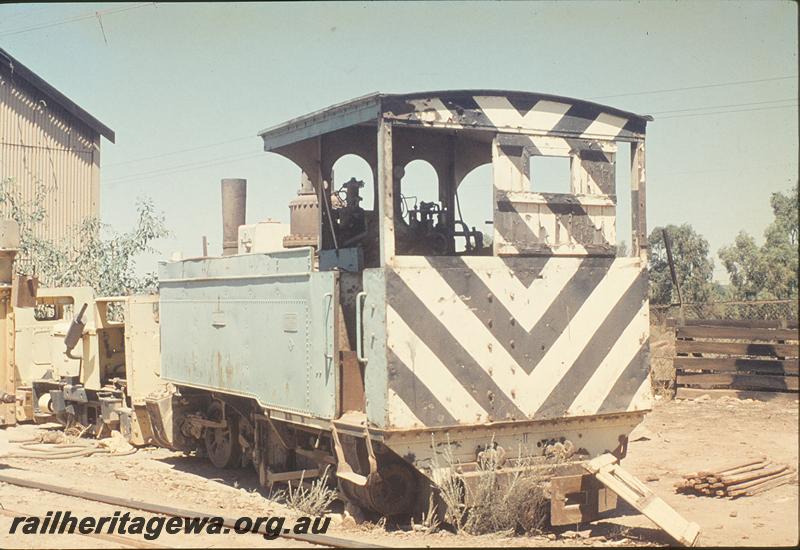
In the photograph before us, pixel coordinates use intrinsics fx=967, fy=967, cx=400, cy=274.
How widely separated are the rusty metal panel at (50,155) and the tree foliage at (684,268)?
1625 cm

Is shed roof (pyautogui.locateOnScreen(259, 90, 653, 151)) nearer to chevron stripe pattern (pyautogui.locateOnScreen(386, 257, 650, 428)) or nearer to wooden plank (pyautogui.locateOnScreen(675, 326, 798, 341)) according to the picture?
chevron stripe pattern (pyautogui.locateOnScreen(386, 257, 650, 428))

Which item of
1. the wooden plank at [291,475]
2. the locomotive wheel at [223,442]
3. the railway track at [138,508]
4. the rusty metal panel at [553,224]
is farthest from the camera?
the locomotive wheel at [223,442]

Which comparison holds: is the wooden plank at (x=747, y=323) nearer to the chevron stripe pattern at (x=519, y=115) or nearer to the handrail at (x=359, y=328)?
the chevron stripe pattern at (x=519, y=115)

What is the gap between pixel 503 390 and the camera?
7.95 meters

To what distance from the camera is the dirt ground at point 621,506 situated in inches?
303

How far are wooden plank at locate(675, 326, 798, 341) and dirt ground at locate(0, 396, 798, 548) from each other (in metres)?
0.99

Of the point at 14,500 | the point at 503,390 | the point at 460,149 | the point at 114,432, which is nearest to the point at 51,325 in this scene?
the point at 114,432

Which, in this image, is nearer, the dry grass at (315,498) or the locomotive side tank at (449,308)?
the locomotive side tank at (449,308)

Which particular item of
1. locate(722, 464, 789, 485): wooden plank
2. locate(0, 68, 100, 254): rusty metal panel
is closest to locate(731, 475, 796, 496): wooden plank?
locate(722, 464, 789, 485): wooden plank

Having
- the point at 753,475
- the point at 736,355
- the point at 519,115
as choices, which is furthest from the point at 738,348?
the point at 519,115

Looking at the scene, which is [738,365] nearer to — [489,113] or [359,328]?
[489,113]

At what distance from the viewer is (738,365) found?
15.4m

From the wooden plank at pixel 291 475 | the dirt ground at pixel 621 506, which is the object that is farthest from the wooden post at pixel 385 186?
the wooden plank at pixel 291 475

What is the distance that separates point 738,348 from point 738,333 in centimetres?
24
